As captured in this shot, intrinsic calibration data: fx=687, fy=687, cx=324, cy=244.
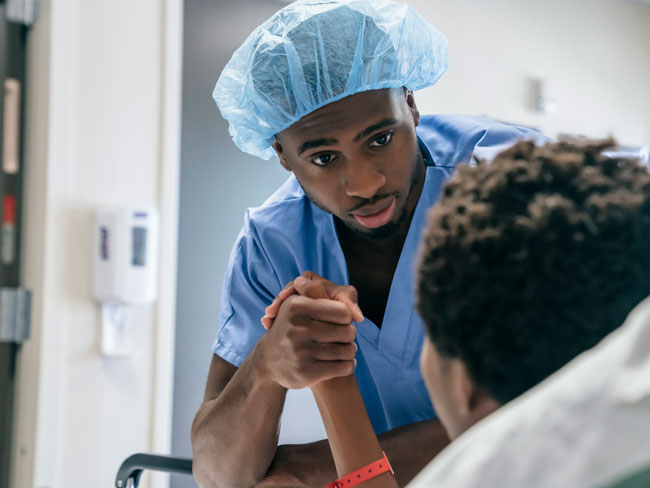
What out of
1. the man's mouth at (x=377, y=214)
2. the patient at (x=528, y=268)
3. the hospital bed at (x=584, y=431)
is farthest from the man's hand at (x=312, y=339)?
the hospital bed at (x=584, y=431)

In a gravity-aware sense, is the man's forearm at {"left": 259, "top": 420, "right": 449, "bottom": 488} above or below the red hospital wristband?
below

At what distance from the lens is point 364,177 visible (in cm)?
100

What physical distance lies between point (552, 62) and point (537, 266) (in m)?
3.01

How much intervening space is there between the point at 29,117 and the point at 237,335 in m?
1.27

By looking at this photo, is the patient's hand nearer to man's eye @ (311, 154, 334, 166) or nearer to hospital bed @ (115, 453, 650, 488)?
man's eye @ (311, 154, 334, 166)

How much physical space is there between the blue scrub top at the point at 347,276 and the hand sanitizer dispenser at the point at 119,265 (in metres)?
0.89

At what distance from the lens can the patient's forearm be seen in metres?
0.82

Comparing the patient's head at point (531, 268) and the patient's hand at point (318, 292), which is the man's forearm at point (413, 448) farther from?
the patient's head at point (531, 268)

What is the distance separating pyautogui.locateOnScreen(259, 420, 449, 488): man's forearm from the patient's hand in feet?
0.62

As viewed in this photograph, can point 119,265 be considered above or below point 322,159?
below

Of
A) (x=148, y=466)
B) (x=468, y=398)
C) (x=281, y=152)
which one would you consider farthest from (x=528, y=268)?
(x=148, y=466)

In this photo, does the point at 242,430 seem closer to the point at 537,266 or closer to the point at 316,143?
the point at 316,143

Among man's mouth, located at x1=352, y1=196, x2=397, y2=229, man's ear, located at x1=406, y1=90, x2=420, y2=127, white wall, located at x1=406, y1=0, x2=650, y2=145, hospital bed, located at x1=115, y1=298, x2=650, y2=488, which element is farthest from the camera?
white wall, located at x1=406, y1=0, x2=650, y2=145

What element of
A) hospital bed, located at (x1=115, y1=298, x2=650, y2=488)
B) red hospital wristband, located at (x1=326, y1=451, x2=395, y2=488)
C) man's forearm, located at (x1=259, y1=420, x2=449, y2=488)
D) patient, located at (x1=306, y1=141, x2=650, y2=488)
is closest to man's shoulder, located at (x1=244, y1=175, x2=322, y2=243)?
man's forearm, located at (x1=259, y1=420, x2=449, y2=488)
